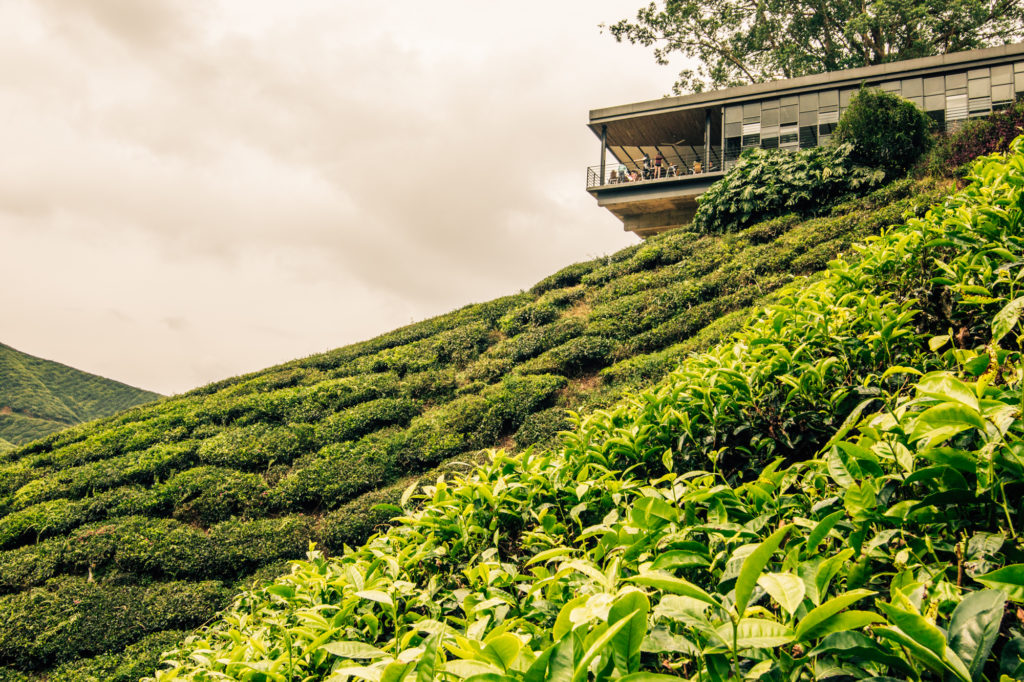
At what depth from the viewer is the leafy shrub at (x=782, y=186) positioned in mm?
12719

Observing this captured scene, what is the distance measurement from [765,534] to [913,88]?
25640mm

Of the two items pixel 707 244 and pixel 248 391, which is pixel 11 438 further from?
pixel 707 244

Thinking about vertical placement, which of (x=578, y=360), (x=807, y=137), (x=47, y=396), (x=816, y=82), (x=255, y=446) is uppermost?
(x=816, y=82)

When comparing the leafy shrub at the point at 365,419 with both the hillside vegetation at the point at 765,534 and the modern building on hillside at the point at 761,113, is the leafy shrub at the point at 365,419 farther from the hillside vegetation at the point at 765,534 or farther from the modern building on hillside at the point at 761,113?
the modern building on hillside at the point at 761,113

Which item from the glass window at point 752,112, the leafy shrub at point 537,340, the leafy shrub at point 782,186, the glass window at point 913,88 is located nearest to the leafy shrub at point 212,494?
the leafy shrub at point 537,340

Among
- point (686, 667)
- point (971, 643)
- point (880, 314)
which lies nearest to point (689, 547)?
point (686, 667)

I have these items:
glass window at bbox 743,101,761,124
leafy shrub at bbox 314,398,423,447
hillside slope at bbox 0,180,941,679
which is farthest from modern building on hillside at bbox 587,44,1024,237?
leafy shrub at bbox 314,398,423,447

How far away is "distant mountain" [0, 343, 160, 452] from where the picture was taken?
41.9 m

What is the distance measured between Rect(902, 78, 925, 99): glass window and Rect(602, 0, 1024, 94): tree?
4.69 meters

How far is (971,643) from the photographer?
0.94m

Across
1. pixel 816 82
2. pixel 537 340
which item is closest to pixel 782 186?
pixel 537 340

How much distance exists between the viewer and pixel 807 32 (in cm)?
2852

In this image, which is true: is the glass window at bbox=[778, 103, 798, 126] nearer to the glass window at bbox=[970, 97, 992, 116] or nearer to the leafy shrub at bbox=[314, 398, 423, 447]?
the glass window at bbox=[970, 97, 992, 116]

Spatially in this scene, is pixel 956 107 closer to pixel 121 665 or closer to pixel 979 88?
pixel 979 88
